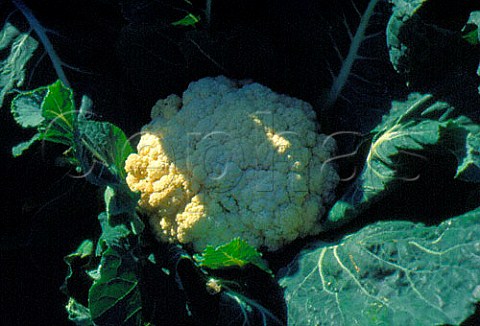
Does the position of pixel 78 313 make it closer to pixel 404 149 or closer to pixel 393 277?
pixel 393 277

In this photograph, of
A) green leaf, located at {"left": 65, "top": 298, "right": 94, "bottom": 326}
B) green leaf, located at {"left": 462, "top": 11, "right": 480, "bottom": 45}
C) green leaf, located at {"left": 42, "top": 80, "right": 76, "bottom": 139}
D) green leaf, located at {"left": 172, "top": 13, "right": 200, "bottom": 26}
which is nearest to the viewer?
green leaf, located at {"left": 42, "top": 80, "right": 76, "bottom": 139}

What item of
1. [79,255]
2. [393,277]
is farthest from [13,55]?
[393,277]

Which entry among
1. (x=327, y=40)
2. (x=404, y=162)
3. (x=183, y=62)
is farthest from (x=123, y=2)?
(x=404, y=162)

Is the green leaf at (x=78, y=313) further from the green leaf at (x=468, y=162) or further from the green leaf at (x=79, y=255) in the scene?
the green leaf at (x=468, y=162)

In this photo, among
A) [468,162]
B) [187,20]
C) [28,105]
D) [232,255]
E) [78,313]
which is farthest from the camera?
[187,20]

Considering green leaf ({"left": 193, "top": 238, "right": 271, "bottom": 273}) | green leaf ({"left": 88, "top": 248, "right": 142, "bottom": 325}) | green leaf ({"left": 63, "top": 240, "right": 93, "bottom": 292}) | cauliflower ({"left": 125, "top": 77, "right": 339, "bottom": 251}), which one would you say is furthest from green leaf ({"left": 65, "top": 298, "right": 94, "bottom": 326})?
green leaf ({"left": 193, "top": 238, "right": 271, "bottom": 273})

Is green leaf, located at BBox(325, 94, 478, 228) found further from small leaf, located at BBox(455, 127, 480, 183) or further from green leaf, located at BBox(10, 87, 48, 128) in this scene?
green leaf, located at BBox(10, 87, 48, 128)

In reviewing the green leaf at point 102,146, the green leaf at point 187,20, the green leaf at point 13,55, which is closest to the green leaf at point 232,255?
the green leaf at point 102,146
